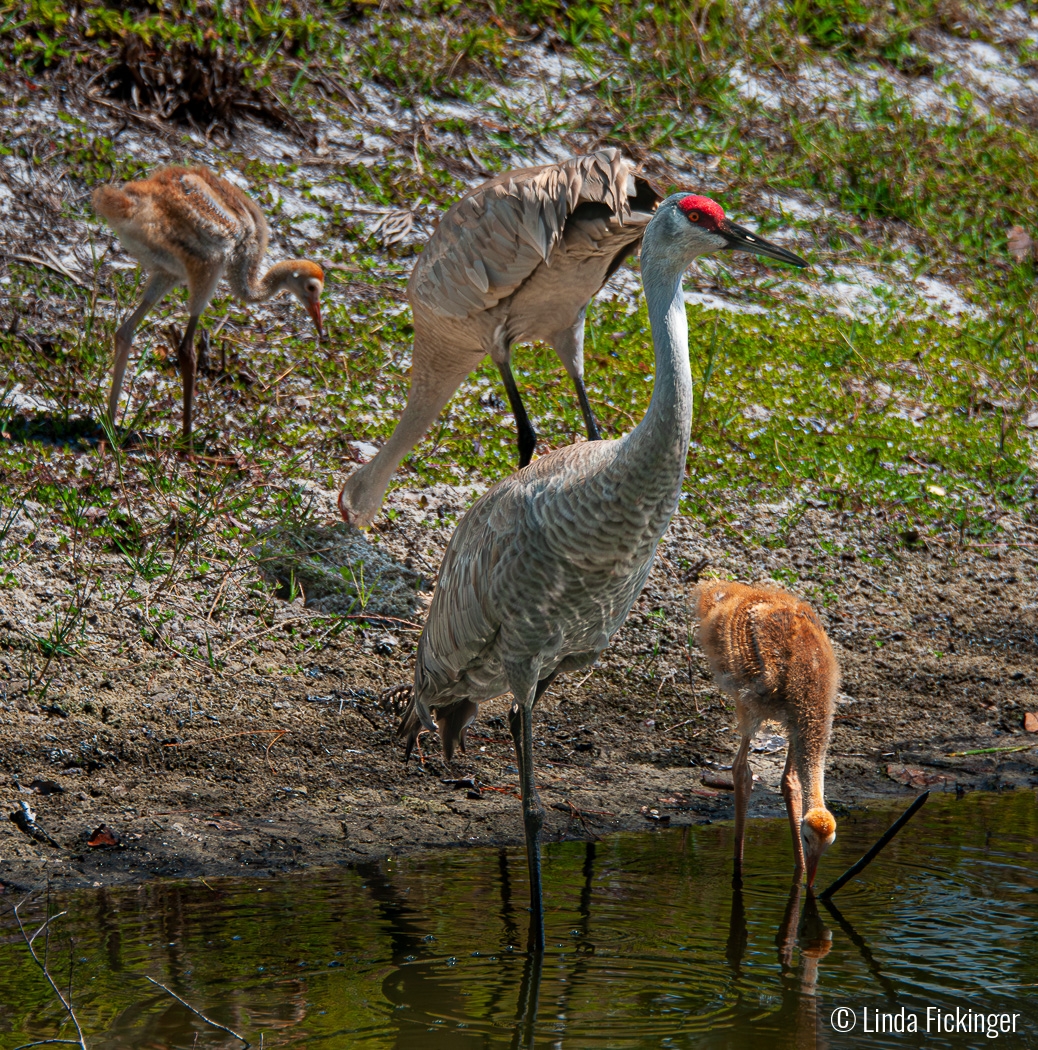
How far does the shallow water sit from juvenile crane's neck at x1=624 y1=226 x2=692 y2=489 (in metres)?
1.39

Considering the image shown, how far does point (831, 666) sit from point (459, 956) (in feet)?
5.67

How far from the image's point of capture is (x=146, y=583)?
222 inches

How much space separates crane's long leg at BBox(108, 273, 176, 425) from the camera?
20.4ft

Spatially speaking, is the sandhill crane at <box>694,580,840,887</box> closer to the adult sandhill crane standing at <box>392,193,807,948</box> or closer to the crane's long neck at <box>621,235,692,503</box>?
the adult sandhill crane standing at <box>392,193,807,948</box>

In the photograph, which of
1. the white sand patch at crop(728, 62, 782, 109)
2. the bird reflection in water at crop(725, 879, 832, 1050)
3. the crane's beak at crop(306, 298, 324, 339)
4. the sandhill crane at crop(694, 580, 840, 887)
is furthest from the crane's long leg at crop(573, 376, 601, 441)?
the white sand patch at crop(728, 62, 782, 109)

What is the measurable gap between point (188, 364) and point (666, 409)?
3.27m

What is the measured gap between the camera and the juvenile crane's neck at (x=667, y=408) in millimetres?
3697

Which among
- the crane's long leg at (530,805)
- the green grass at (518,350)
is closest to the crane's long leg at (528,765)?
the crane's long leg at (530,805)

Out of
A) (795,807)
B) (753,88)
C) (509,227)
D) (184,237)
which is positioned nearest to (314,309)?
(184,237)

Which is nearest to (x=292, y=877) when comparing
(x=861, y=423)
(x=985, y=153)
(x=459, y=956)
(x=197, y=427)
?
(x=459, y=956)

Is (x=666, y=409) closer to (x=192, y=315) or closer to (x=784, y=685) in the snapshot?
(x=784, y=685)

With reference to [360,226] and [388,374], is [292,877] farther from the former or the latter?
[360,226]

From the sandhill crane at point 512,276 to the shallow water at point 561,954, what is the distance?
2420 mm

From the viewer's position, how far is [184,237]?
6.12 meters
